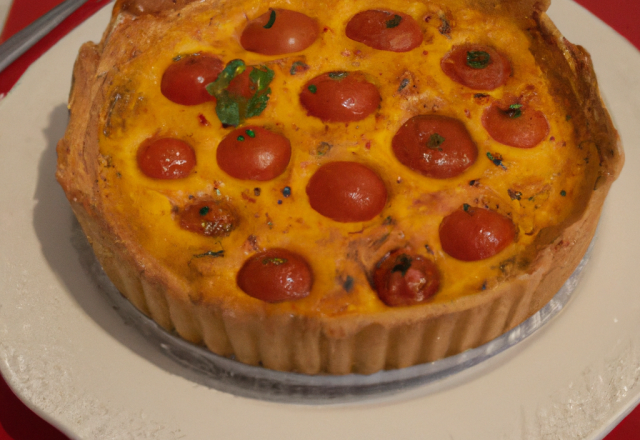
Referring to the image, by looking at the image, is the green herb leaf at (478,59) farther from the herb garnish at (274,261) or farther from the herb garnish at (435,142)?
the herb garnish at (274,261)

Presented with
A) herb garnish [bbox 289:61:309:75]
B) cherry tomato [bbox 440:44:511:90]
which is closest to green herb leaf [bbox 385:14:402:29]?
cherry tomato [bbox 440:44:511:90]

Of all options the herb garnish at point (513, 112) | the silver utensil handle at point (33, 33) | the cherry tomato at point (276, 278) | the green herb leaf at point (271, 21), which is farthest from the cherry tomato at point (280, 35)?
the silver utensil handle at point (33, 33)

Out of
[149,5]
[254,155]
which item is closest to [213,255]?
[254,155]

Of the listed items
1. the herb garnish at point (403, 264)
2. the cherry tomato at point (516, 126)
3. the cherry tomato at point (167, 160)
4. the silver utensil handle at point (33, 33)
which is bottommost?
the silver utensil handle at point (33, 33)

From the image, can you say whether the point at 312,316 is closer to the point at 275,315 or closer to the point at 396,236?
the point at 275,315

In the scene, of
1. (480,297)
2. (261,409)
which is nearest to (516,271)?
(480,297)

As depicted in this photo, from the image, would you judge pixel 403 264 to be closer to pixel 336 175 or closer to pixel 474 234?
pixel 474 234
